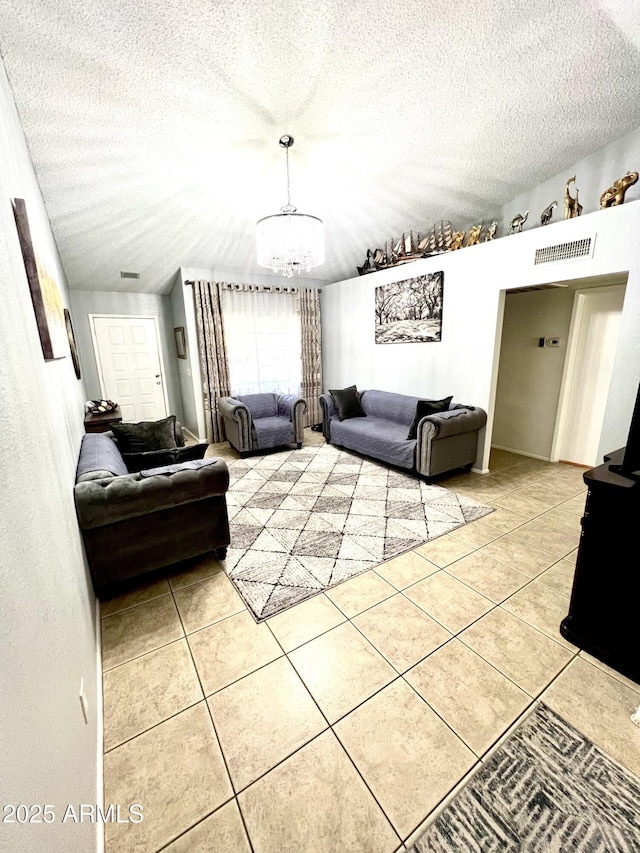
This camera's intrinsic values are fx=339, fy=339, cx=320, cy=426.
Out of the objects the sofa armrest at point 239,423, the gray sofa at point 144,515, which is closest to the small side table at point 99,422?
the sofa armrest at point 239,423

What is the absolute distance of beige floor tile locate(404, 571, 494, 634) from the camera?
1.83m

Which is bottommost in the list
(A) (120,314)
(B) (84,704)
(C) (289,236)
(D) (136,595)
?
(D) (136,595)

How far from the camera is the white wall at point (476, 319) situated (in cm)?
256

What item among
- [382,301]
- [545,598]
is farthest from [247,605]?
[382,301]

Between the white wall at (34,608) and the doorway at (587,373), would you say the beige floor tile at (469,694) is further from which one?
the doorway at (587,373)

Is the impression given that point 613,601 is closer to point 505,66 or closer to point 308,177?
point 505,66

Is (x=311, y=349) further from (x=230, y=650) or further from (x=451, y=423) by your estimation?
(x=230, y=650)

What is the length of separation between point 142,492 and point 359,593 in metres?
1.40

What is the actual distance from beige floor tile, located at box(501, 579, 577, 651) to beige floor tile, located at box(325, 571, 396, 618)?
0.68m

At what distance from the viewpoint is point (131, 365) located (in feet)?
19.2

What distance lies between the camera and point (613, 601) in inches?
60.4

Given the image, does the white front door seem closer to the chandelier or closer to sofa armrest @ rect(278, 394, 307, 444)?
sofa armrest @ rect(278, 394, 307, 444)

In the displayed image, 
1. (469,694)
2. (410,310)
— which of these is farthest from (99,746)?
(410,310)

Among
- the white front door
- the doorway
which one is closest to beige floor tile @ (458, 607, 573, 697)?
the doorway
